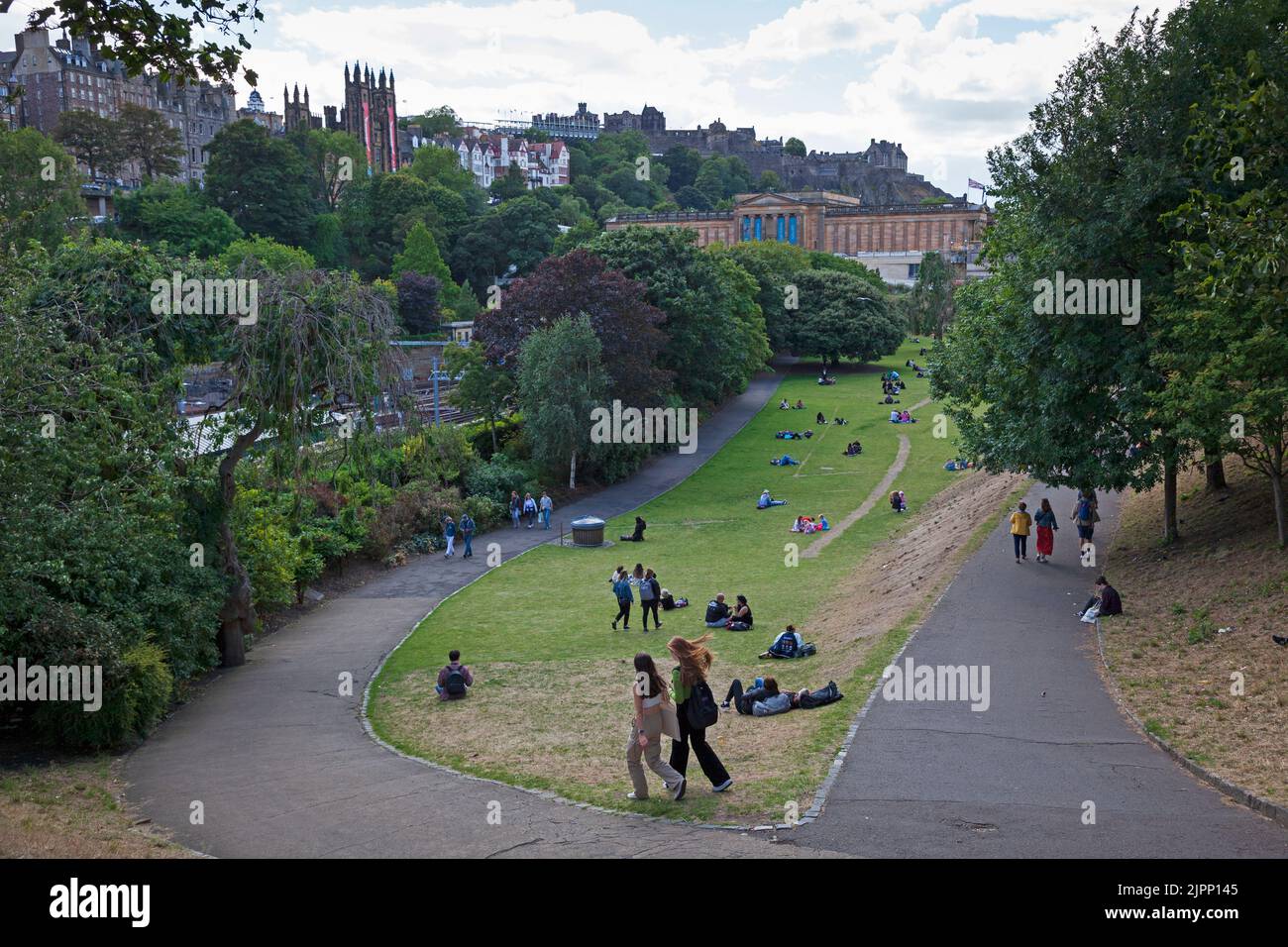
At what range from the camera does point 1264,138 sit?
15.9 meters

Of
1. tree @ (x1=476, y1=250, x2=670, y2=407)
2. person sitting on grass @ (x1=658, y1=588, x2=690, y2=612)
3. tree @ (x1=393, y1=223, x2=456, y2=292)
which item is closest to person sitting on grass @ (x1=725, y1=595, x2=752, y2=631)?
person sitting on grass @ (x1=658, y1=588, x2=690, y2=612)

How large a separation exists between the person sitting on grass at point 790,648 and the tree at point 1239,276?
809cm

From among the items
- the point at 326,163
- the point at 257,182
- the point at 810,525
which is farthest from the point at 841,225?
the point at 810,525

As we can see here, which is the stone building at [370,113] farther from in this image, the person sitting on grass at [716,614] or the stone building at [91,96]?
the person sitting on grass at [716,614]

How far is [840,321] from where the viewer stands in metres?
85.5

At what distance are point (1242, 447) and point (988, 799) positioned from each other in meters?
12.4

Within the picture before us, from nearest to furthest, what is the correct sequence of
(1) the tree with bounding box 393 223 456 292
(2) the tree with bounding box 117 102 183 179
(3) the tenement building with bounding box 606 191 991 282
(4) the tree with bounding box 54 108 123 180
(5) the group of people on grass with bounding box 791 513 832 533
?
(5) the group of people on grass with bounding box 791 513 832 533 < (1) the tree with bounding box 393 223 456 292 < (4) the tree with bounding box 54 108 123 180 < (2) the tree with bounding box 117 102 183 179 < (3) the tenement building with bounding box 606 191 991 282

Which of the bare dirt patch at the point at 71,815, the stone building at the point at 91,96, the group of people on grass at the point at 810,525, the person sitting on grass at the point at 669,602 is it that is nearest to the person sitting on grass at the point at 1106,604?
→ the person sitting on grass at the point at 669,602

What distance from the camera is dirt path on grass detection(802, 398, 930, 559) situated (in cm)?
3788

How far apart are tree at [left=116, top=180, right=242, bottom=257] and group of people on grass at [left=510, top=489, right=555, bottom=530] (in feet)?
168

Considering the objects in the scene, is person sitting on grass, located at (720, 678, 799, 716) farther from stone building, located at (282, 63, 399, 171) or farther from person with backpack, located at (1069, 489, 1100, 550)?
stone building, located at (282, 63, 399, 171)

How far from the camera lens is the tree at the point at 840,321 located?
3376 inches
